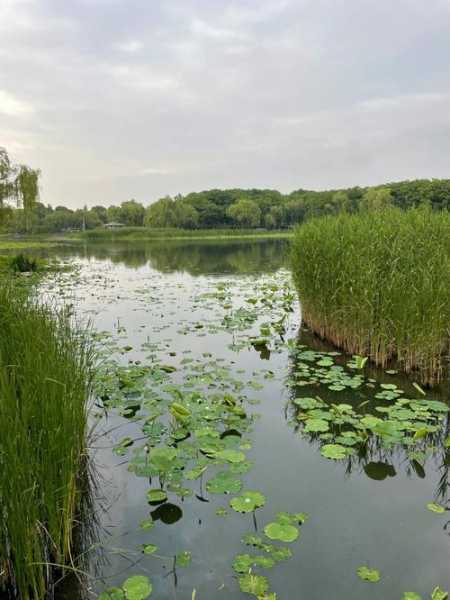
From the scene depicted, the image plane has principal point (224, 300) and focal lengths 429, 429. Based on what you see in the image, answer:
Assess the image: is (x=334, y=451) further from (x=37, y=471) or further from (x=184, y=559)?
(x=37, y=471)

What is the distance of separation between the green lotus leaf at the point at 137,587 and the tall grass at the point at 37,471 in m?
0.40

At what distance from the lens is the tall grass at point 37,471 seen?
82.7 inches

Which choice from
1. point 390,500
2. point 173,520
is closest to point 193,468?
point 173,520

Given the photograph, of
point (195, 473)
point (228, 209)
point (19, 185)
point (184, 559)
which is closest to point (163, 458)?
point (195, 473)

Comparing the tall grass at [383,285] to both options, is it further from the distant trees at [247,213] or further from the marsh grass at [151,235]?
the distant trees at [247,213]

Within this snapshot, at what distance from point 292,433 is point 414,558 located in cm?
174

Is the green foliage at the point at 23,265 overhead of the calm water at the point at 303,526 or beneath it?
overhead

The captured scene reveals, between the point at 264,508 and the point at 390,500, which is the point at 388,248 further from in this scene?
the point at 264,508

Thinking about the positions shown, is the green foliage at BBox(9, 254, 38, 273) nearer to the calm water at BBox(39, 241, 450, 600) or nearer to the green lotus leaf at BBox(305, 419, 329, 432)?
the calm water at BBox(39, 241, 450, 600)

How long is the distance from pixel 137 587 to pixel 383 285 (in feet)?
16.0

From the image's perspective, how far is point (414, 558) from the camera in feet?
8.83

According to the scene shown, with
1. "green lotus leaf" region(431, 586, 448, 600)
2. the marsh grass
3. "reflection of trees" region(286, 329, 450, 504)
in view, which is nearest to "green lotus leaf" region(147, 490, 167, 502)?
"reflection of trees" region(286, 329, 450, 504)

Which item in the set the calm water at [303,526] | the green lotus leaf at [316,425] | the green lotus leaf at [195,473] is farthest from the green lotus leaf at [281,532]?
the green lotus leaf at [316,425]

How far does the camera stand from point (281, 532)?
2.79m
